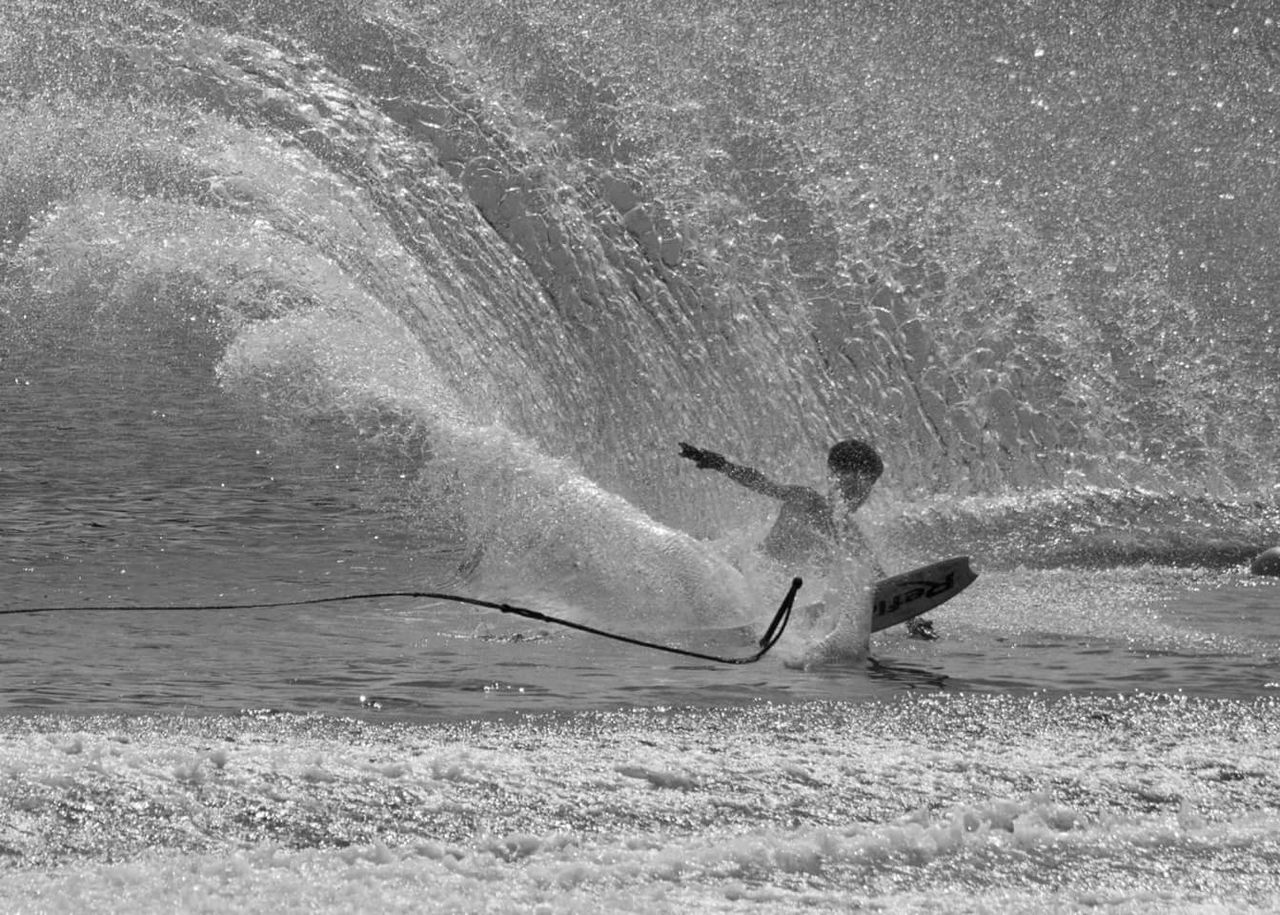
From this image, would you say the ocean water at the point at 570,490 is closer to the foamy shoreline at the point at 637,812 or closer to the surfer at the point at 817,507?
the foamy shoreline at the point at 637,812

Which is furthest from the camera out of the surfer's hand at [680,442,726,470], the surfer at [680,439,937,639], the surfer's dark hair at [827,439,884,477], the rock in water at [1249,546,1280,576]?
the rock in water at [1249,546,1280,576]

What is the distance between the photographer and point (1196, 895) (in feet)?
13.3

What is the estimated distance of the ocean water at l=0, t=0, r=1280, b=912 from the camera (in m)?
4.34

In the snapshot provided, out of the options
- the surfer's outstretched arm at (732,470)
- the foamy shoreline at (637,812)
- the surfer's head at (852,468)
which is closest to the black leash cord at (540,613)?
the surfer's outstretched arm at (732,470)

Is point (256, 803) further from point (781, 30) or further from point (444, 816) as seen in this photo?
point (781, 30)

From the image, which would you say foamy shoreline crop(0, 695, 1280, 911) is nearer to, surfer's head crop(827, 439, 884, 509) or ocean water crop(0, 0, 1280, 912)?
ocean water crop(0, 0, 1280, 912)

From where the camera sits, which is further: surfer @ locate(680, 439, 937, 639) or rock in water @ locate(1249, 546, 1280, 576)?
rock in water @ locate(1249, 546, 1280, 576)

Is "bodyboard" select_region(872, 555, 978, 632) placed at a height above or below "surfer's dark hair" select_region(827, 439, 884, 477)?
below

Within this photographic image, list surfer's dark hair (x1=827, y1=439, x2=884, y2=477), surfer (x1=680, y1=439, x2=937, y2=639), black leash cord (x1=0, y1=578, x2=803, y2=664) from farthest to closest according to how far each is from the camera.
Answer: surfer's dark hair (x1=827, y1=439, x2=884, y2=477) < surfer (x1=680, y1=439, x2=937, y2=639) < black leash cord (x1=0, y1=578, x2=803, y2=664)

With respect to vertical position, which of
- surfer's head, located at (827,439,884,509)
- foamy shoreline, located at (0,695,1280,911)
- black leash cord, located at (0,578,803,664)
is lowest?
foamy shoreline, located at (0,695,1280,911)

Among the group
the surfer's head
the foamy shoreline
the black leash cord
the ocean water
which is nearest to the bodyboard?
the ocean water

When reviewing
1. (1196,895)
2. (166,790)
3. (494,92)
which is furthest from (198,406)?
(1196,895)

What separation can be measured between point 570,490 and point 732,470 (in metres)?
0.97

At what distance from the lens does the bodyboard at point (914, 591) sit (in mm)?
6957
